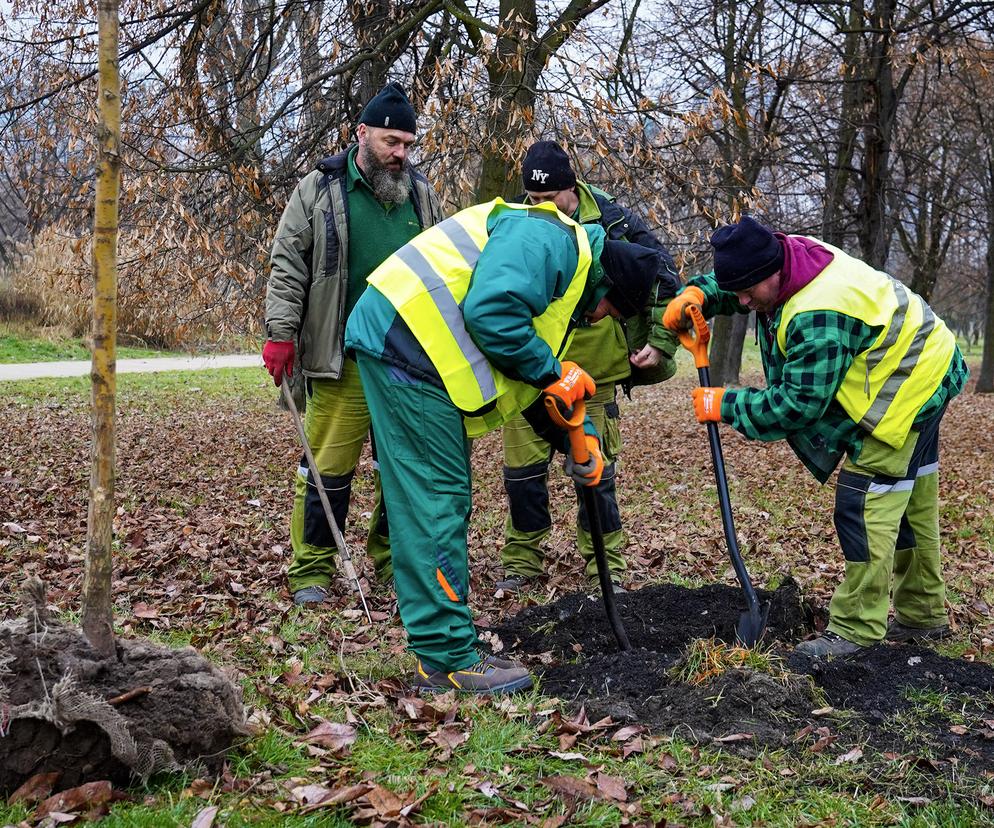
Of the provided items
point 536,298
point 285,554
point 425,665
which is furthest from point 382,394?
point 285,554

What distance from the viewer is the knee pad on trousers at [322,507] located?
506 cm

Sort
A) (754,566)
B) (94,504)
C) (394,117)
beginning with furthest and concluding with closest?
(754,566) → (394,117) → (94,504)

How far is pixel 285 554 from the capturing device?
19.8 ft

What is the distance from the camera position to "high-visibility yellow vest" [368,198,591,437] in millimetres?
3613

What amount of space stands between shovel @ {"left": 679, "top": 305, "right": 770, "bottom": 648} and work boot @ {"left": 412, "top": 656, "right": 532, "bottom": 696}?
106 cm

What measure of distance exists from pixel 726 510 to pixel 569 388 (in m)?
1.24

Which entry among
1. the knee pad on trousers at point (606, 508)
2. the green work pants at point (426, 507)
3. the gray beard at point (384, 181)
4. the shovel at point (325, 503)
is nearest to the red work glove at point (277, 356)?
the shovel at point (325, 503)

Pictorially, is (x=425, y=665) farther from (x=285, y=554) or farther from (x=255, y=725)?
(x=285, y=554)

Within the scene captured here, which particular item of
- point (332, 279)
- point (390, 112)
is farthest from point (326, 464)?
point (390, 112)

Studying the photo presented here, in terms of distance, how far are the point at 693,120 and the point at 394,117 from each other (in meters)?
3.34

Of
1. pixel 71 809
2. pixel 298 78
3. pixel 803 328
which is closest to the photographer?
pixel 71 809

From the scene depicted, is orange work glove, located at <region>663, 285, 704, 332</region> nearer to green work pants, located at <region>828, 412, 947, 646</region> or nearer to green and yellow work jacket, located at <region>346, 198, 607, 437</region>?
green and yellow work jacket, located at <region>346, 198, 607, 437</region>

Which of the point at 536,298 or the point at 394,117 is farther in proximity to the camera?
the point at 394,117

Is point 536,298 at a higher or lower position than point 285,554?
higher
